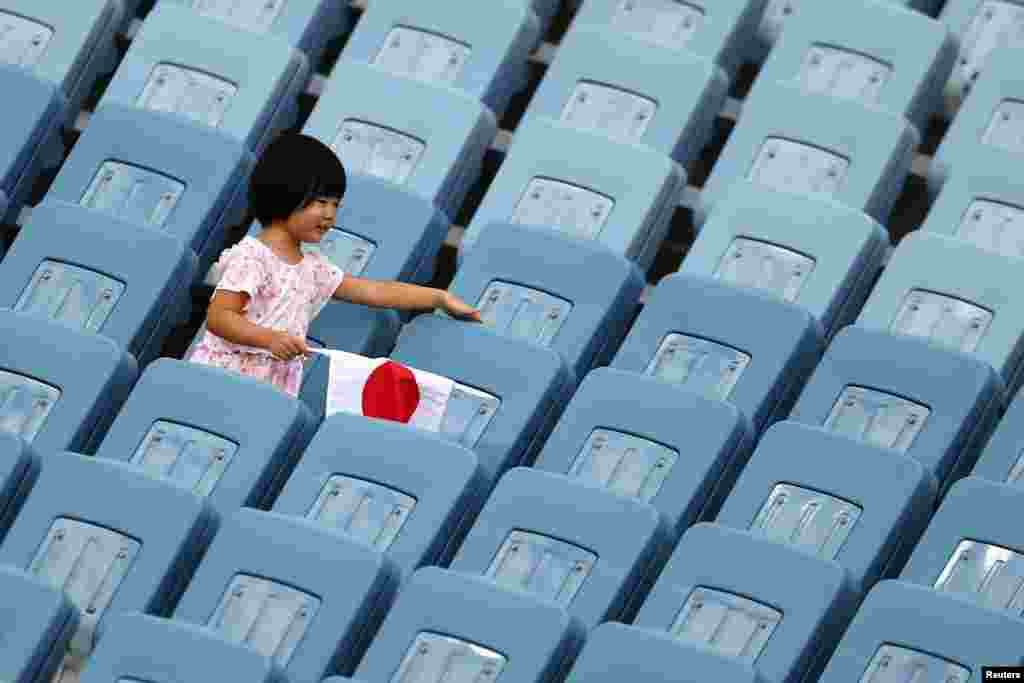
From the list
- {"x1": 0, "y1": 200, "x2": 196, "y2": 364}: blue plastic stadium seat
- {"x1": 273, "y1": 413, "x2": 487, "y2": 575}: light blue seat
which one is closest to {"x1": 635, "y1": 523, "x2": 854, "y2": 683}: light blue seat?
{"x1": 273, "y1": 413, "x2": 487, "y2": 575}: light blue seat

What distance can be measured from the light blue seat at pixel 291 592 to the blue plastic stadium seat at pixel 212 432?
96 mm

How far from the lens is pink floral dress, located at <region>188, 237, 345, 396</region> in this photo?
2.00 meters

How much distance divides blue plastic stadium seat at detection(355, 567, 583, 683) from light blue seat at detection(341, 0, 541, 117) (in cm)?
65

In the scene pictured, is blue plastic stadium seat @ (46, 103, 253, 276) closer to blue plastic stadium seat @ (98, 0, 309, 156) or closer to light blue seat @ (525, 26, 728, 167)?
blue plastic stadium seat @ (98, 0, 309, 156)

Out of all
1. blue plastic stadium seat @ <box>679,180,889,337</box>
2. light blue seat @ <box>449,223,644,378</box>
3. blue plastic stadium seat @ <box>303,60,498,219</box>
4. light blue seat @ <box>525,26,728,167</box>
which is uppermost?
light blue seat @ <box>525,26,728,167</box>

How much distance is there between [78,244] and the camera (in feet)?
6.88

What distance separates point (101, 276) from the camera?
2.09 metres

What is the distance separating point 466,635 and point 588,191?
53cm

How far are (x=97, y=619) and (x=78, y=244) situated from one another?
36 centimetres

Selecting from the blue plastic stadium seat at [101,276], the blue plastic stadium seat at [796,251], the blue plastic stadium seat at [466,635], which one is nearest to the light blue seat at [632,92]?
the blue plastic stadium seat at [796,251]

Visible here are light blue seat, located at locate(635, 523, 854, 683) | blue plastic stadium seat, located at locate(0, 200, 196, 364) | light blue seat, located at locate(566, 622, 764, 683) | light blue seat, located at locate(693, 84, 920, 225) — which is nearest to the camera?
light blue seat, located at locate(566, 622, 764, 683)

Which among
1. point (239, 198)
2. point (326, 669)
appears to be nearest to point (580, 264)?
point (239, 198)

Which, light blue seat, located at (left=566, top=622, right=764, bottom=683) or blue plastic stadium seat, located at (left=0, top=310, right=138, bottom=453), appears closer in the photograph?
light blue seat, located at (left=566, top=622, right=764, bottom=683)

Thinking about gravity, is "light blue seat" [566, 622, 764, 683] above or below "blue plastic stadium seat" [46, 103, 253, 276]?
below
